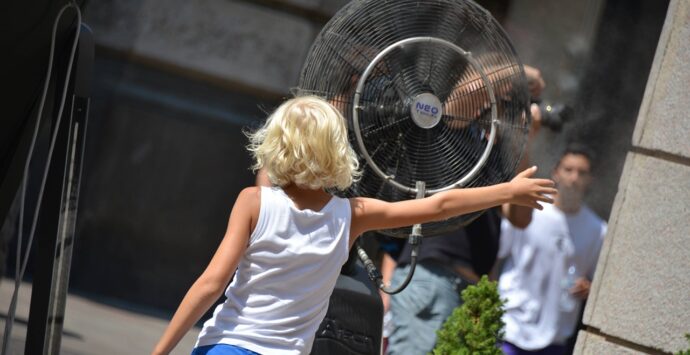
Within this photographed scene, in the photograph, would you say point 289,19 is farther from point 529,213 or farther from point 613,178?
point 529,213

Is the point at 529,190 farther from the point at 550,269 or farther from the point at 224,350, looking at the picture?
the point at 550,269

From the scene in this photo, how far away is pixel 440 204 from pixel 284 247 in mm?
461

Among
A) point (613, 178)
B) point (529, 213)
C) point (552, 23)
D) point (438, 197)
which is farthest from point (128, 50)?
point (438, 197)

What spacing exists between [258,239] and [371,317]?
2.45 ft

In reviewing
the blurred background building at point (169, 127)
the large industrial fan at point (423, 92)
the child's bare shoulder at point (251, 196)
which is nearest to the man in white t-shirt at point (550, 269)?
the large industrial fan at point (423, 92)

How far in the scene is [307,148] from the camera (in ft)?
10.3

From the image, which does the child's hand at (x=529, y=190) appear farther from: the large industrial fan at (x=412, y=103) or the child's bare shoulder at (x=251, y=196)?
the child's bare shoulder at (x=251, y=196)

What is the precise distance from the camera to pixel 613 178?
725 cm

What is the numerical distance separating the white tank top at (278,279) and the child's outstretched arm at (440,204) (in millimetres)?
99

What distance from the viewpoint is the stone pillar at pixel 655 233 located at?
473 cm

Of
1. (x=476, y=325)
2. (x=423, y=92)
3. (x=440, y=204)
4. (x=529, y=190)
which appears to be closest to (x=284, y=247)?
(x=440, y=204)

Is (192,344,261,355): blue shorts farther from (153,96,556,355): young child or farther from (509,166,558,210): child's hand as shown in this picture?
(509,166,558,210): child's hand

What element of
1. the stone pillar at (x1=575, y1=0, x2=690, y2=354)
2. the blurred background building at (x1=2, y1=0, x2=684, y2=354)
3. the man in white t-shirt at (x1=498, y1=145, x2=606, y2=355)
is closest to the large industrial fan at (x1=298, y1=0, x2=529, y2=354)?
the stone pillar at (x1=575, y1=0, x2=690, y2=354)

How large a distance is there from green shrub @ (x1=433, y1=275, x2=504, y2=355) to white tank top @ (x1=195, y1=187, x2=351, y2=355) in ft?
2.93
